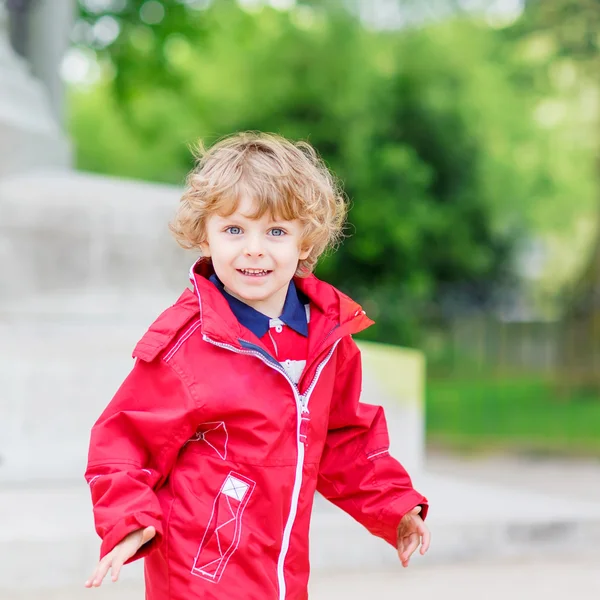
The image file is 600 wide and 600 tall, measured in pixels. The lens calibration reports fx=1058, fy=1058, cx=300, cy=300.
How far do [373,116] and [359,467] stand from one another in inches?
617

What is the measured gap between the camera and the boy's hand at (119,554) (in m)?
1.91

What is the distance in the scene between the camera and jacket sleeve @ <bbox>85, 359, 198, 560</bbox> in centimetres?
199

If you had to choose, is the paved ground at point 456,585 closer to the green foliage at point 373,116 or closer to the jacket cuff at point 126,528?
the jacket cuff at point 126,528

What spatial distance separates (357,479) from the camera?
2.37 metres

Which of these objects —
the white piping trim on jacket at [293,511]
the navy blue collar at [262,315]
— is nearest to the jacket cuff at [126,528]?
the white piping trim on jacket at [293,511]

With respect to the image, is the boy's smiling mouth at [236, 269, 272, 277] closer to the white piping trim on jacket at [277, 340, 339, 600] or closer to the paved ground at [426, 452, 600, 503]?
the white piping trim on jacket at [277, 340, 339, 600]

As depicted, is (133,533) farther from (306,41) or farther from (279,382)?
(306,41)

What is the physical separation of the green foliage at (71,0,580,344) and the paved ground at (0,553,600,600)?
37.0ft

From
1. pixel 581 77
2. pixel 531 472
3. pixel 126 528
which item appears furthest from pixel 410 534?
pixel 581 77

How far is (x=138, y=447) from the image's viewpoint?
6.90ft

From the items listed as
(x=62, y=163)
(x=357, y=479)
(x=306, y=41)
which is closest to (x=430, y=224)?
(x=306, y=41)

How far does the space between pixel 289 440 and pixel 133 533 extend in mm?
371

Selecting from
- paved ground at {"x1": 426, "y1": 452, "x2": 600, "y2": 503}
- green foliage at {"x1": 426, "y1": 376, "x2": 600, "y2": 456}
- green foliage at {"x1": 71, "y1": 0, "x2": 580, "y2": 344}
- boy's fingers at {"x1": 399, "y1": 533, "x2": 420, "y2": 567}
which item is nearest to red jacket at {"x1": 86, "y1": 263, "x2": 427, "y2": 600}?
boy's fingers at {"x1": 399, "y1": 533, "x2": 420, "y2": 567}

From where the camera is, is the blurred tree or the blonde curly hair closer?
the blonde curly hair
